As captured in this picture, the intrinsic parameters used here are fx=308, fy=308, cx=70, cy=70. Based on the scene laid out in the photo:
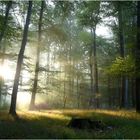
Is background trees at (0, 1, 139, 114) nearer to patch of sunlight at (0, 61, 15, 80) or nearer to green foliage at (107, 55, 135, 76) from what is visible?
green foliage at (107, 55, 135, 76)

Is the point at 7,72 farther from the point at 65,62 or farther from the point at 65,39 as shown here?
the point at 65,39

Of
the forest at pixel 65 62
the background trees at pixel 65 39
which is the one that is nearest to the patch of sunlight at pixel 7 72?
the forest at pixel 65 62

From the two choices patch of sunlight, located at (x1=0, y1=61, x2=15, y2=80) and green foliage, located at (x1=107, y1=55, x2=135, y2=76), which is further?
patch of sunlight, located at (x1=0, y1=61, x2=15, y2=80)

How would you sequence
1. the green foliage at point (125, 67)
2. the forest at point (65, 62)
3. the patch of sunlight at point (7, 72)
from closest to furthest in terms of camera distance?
the forest at point (65, 62), the green foliage at point (125, 67), the patch of sunlight at point (7, 72)

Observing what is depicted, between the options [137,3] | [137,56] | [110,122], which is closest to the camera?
[110,122]

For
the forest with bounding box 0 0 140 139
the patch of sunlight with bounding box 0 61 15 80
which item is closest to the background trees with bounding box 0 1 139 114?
the forest with bounding box 0 0 140 139

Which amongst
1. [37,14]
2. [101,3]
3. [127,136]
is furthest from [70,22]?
[127,136]

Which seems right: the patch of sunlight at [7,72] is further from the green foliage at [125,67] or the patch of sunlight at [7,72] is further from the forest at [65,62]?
the green foliage at [125,67]

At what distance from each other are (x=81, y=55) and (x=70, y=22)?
5.05 meters

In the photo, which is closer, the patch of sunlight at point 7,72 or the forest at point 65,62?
the forest at point 65,62

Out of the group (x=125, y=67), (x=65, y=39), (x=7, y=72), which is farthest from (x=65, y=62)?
(x=125, y=67)

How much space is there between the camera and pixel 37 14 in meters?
26.7

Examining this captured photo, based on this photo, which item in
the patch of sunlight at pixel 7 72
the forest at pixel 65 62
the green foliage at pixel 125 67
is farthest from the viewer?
the patch of sunlight at pixel 7 72

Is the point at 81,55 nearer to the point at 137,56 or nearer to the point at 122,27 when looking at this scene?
the point at 122,27
